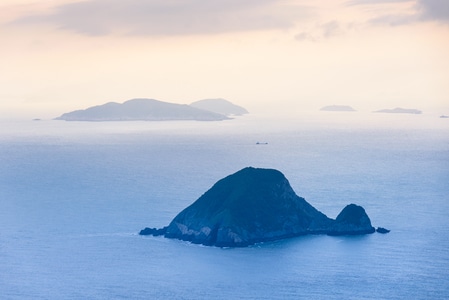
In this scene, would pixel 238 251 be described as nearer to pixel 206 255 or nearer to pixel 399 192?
pixel 206 255

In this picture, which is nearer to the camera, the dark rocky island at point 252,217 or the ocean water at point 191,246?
the ocean water at point 191,246

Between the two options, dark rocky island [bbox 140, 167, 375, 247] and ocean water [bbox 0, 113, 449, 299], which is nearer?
ocean water [bbox 0, 113, 449, 299]

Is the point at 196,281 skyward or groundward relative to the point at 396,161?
groundward

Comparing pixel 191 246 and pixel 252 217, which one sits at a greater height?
pixel 252 217

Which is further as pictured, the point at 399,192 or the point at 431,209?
the point at 399,192

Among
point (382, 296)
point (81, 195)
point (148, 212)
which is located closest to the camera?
point (382, 296)

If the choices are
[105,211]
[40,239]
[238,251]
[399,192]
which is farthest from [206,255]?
[399,192]

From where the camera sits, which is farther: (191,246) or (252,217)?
(252,217)

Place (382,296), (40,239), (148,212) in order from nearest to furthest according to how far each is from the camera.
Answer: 1. (382,296)
2. (40,239)
3. (148,212)
